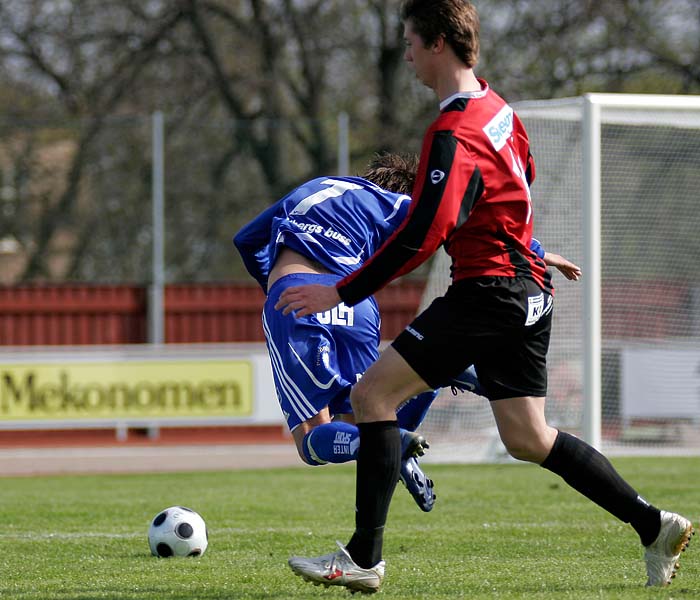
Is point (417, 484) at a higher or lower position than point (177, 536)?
higher

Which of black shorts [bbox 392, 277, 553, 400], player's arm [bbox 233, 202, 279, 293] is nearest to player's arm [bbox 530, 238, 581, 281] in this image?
black shorts [bbox 392, 277, 553, 400]

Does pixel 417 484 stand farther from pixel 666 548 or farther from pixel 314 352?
pixel 666 548

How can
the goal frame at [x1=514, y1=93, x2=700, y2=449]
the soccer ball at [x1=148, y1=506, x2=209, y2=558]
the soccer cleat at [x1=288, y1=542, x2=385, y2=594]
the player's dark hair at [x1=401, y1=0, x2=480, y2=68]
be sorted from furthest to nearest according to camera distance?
1. the goal frame at [x1=514, y1=93, x2=700, y2=449]
2. the soccer ball at [x1=148, y1=506, x2=209, y2=558]
3. the soccer cleat at [x1=288, y1=542, x2=385, y2=594]
4. the player's dark hair at [x1=401, y1=0, x2=480, y2=68]

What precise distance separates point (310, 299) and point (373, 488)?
0.72 metres

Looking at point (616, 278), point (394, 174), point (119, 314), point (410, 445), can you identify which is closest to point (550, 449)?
point (410, 445)

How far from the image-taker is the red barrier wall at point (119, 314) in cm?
1711

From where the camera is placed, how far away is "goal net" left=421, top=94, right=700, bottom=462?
1116cm

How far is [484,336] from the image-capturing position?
14.0 ft

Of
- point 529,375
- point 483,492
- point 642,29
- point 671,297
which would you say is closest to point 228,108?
point 642,29

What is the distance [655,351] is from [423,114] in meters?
7.83

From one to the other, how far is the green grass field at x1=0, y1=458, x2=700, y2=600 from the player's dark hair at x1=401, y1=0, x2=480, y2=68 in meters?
1.97

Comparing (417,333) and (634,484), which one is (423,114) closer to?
(634,484)

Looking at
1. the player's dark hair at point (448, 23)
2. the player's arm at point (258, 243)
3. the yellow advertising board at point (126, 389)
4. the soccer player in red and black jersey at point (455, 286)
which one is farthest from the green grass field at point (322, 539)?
the yellow advertising board at point (126, 389)

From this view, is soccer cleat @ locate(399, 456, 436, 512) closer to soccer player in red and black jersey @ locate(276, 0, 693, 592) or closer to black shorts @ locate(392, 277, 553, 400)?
soccer player in red and black jersey @ locate(276, 0, 693, 592)
